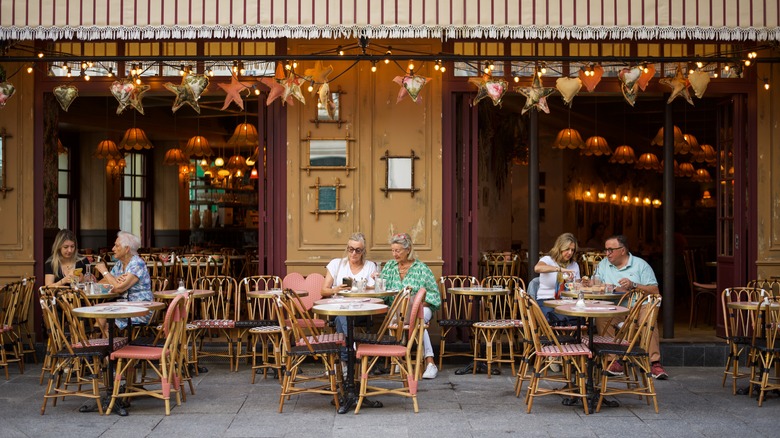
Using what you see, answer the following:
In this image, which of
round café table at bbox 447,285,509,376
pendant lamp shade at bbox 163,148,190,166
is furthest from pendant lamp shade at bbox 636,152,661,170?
round café table at bbox 447,285,509,376

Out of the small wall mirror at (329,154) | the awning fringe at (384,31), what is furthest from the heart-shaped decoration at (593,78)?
the small wall mirror at (329,154)

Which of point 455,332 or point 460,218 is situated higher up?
point 460,218

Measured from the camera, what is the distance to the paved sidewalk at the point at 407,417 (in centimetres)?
671

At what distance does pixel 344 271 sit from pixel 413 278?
0.76 m

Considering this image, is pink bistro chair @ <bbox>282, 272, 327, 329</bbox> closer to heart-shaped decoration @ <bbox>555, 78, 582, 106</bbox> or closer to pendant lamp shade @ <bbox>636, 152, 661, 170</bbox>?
heart-shaped decoration @ <bbox>555, 78, 582, 106</bbox>

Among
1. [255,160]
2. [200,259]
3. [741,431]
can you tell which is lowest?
[741,431]

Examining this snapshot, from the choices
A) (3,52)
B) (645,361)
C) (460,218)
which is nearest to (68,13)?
(3,52)

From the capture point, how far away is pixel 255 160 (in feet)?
59.3

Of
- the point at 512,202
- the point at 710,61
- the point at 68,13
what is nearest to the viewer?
the point at 68,13

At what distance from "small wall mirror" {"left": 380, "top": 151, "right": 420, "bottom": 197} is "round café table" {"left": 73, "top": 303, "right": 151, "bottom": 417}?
11.3 feet

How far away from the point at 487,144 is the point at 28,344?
300 inches

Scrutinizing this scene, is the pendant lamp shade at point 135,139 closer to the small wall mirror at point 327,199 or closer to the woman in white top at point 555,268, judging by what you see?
the small wall mirror at point 327,199

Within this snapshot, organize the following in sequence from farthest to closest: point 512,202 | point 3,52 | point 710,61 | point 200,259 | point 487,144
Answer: point 512,202 < point 487,144 < point 200,259 < point 3,52 < point 710,61

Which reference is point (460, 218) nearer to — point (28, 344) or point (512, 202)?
point (28, 344)
